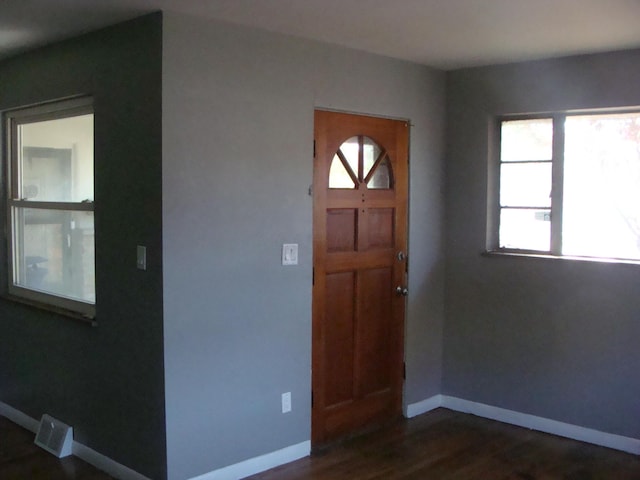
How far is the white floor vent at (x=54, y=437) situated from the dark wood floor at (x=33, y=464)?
35 mm

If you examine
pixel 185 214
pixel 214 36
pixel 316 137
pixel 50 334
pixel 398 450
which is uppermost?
pixel 214 36

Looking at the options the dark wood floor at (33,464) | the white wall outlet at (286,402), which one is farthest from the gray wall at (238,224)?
the dark wood floor at (33,464)

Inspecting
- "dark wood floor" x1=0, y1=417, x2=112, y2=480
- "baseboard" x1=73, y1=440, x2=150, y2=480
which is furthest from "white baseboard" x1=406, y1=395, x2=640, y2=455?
"dark wood floor" x1=0, y1=417, x2=112, y2=480

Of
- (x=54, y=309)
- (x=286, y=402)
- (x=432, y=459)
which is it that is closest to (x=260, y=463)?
(x=286, y=402)

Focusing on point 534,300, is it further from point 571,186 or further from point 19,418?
point 19,418

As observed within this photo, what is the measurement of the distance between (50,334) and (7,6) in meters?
1.90

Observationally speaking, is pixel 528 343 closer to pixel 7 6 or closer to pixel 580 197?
pixel 580 197

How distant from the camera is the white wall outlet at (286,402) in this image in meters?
3.65

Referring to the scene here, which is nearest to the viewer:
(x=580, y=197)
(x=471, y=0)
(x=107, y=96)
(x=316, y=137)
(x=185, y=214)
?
(x=471, y=0)

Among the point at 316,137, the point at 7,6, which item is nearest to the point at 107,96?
the point at 7,6

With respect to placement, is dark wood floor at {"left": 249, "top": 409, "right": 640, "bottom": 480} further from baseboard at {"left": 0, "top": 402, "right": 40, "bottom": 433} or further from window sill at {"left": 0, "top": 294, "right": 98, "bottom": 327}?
baseboard at {"left": 0, "top": 402, "right": 40, "bottom": 433}

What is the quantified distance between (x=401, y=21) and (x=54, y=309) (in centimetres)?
258

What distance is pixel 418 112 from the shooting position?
4.30m

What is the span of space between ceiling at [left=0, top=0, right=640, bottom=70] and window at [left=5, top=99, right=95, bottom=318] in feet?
1.65
